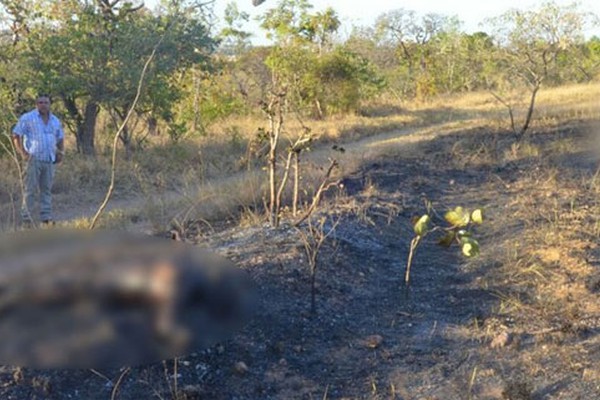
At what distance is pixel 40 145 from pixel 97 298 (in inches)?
197

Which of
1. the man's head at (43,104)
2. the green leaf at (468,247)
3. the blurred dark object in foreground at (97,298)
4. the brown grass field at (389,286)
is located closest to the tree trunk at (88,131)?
the brown grass field at (389,286)

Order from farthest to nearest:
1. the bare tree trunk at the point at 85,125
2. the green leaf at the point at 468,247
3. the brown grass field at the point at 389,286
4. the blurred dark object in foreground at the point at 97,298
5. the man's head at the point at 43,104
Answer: the bare tree trunk at the point at 85,125
the man's head at the point at 43,104
the green leaf at the point at 468,247
the brown grass field at the point at 389,286
the blurred dark object in foreground at the point at 97,298

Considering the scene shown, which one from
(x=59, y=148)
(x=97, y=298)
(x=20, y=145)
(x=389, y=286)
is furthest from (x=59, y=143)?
(x=97, y=298)

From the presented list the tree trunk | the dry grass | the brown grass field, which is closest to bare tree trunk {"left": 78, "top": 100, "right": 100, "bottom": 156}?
the tree trunk

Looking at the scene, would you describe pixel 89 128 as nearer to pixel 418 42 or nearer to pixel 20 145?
pixel 20 145

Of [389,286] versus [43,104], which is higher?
[43,104]

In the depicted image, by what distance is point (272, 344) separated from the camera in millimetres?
4504

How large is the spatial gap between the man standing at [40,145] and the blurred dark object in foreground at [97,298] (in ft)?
14.6

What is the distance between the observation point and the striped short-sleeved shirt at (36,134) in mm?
7914

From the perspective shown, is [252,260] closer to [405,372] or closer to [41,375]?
[405,372]

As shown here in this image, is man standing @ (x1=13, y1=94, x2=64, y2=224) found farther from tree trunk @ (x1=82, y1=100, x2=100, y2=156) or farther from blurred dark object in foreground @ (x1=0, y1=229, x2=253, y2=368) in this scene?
tree trunk @ (x1=82, y1=100, x2=100, y2=156)

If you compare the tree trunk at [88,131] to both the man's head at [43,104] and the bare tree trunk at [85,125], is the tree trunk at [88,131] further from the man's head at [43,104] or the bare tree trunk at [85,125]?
the man's head at [43,104]

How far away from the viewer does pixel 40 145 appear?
7.96 meters

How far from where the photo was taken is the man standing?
791cm
